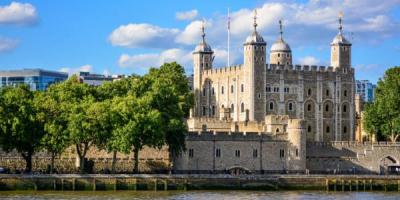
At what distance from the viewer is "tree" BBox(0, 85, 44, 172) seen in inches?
3187

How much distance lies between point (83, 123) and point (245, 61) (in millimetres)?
31691

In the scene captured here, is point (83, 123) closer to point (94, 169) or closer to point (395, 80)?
point (94, 169)

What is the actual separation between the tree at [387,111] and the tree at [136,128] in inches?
1075

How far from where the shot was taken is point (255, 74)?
10956cm

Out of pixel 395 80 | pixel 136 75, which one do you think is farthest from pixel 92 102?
pixel 395 80

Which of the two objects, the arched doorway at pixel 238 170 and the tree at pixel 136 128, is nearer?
the tree at pixel 136 128

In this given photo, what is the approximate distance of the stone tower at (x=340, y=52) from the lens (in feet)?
375

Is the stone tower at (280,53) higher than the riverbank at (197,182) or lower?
higher

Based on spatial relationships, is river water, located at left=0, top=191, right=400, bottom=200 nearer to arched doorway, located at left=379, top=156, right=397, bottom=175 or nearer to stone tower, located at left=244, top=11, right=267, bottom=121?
arched doorway, located at left=379, top=156, right=397, bottom=175

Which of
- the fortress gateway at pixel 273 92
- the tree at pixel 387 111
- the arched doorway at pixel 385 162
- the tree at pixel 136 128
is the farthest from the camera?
the fortress gateway at pixel 273 92

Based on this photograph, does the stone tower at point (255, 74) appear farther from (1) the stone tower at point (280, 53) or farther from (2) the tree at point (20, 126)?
(2) the tree at point (20, 126)

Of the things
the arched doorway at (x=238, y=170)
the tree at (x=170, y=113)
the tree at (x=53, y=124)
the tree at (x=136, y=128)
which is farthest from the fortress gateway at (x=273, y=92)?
the tree at (x=53, y=124)

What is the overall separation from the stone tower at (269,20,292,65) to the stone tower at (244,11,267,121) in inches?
257

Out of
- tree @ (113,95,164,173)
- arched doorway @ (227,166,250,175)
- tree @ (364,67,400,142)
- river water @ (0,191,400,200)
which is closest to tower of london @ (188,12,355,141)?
tree @ (364,67,400,142)
